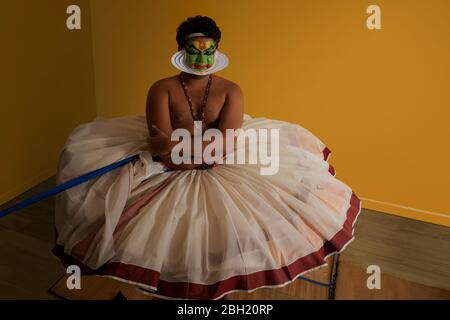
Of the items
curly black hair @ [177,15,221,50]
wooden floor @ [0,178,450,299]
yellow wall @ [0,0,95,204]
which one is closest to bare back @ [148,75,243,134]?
curly black hair @ [177,15,221,50]

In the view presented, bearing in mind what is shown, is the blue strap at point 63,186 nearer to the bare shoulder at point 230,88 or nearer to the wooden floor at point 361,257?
the bare shoulder at point 230,88

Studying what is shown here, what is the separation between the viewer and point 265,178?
4.45ft

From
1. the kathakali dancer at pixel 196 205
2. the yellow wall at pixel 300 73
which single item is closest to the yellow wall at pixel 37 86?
the yellow wall at pixel 300 73

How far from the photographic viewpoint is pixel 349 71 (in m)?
2.24

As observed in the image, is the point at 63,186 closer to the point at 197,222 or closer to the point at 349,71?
the point at 197,222

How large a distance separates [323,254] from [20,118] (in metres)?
1.91

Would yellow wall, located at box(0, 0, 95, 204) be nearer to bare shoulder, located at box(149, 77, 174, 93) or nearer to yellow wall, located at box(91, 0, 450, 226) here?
yellow wall, located at box(91, 0, 450, 226)

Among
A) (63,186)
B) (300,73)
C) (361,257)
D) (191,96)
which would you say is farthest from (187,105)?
(361,257)

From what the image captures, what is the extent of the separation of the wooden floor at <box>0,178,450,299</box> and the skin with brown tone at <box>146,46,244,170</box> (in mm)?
837

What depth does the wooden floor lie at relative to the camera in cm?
188

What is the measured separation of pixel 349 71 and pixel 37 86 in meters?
1.74

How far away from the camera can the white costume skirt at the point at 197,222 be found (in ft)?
3.61
